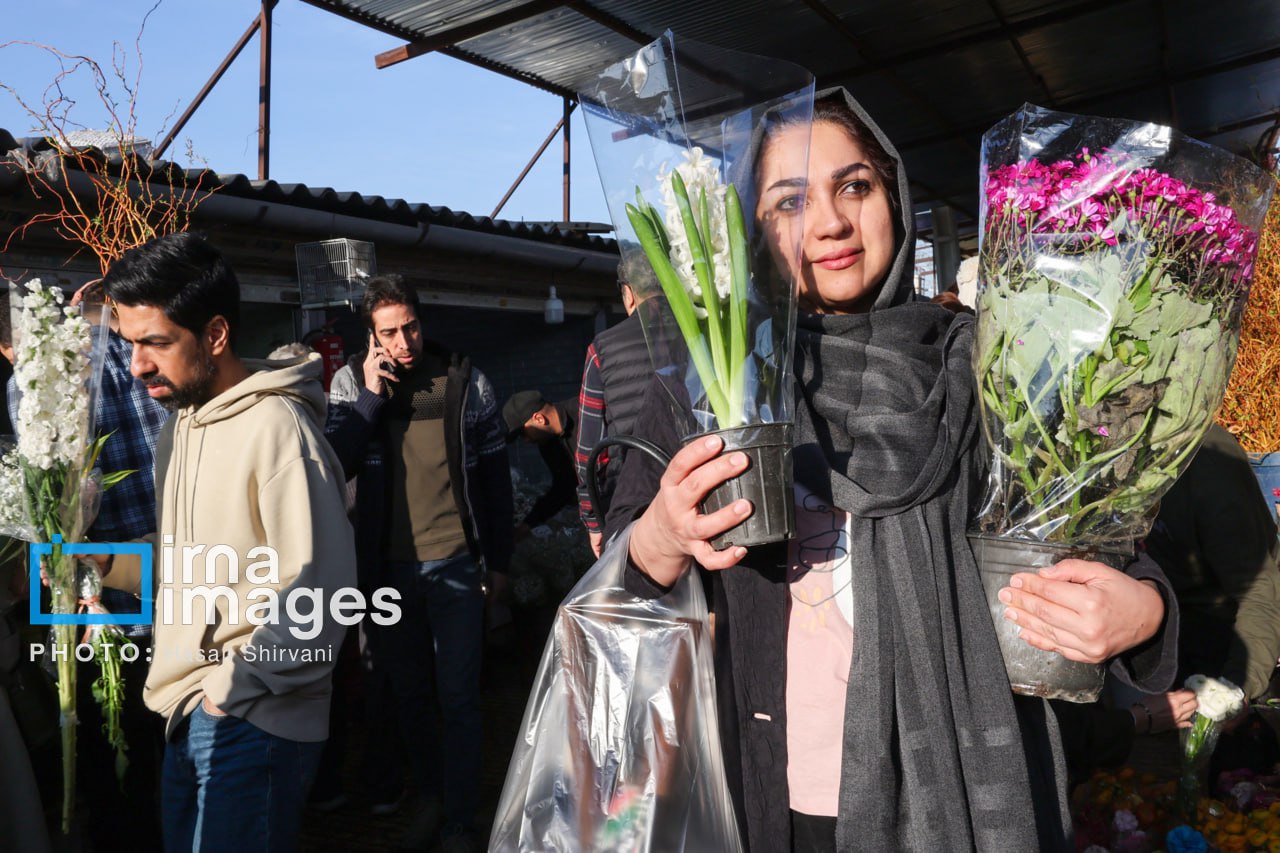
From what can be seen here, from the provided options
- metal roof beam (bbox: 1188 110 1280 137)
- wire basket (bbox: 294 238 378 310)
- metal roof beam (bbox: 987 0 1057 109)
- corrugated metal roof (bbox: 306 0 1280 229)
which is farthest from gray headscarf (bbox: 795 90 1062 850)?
metal roof beam (bbox: 1188 110 1280 137)

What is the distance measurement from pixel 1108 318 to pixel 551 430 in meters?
3.84

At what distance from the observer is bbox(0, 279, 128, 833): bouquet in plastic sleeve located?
2498mm

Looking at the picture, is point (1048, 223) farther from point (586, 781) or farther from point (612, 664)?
point (586, 781)

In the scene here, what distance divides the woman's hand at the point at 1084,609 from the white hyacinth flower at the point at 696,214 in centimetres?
54

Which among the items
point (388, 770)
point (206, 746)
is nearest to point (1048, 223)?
point (206, 746)

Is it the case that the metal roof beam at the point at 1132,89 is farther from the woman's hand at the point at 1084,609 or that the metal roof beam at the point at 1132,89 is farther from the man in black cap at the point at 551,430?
the woman's hand at the point at 1084,609

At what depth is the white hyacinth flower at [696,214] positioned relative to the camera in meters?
1.28

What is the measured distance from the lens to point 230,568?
93.3 inches

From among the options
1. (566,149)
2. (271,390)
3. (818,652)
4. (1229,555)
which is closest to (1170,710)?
(1229,555)

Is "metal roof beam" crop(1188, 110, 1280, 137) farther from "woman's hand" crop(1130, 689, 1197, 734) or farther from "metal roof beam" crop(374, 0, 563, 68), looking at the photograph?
"woman's hand" crop(1130, 689, 1197, 734)

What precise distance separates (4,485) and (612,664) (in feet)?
6.61

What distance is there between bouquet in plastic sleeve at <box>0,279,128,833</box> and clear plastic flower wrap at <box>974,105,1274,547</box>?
7.45 ft

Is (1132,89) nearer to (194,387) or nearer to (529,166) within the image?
(529,166)

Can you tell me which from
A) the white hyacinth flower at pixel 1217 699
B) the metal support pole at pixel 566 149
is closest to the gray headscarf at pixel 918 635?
the white hyacinth flower at pixel 1217 699
